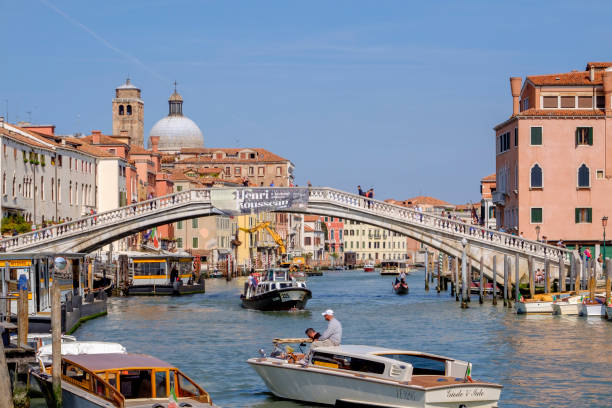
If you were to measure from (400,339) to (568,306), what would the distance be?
610cm

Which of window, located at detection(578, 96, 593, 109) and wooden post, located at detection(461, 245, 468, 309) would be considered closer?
wooden post, located at detection(461, 245, 468, 309)

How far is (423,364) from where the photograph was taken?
1423 centimetres

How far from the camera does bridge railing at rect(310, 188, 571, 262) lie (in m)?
31.7

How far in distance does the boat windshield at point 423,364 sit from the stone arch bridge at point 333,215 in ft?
58.5

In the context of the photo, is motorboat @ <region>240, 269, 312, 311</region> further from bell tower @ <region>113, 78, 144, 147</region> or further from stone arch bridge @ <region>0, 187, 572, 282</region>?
bell tower @ <region>113, 78, 144, 147</region>

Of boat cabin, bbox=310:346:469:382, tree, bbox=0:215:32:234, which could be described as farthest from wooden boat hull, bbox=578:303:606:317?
tree, bbox=0:215:32:234

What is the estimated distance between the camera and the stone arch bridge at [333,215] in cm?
3219

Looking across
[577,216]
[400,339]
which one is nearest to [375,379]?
[400,339]

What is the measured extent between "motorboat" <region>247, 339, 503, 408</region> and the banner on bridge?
1812 centimetres

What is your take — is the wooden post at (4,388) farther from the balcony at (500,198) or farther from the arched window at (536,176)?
the balcony at (500,198)

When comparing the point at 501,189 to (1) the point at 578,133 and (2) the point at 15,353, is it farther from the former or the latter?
(2) the point at 15,353

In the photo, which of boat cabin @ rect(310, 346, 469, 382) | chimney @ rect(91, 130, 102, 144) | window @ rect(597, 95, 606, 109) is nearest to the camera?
boat cabin @ rect(310, 346, 469, 382)

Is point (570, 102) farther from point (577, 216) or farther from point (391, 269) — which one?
point (391, 269)

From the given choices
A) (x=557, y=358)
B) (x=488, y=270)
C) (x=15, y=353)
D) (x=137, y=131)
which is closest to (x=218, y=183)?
(x=137, y=131)
